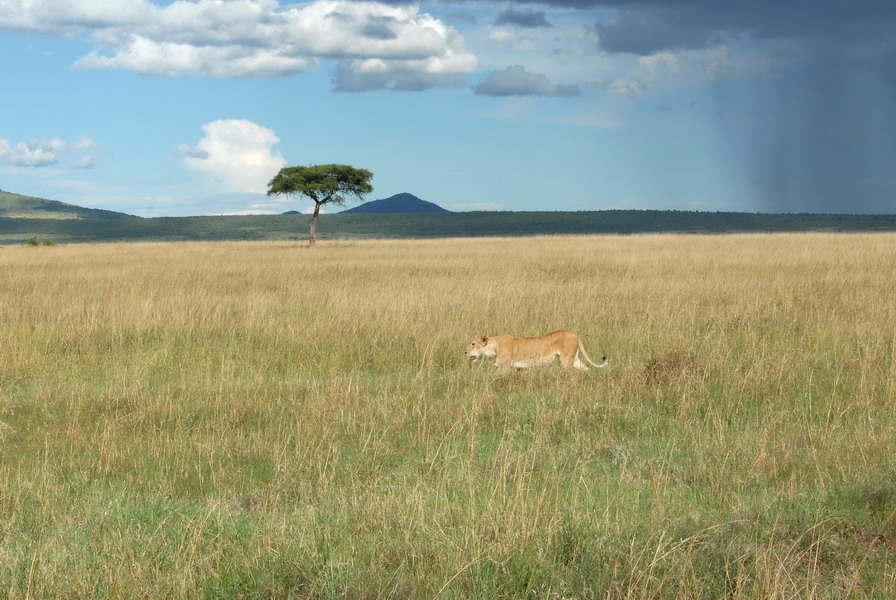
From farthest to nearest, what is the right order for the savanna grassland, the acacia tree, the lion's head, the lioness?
the acacia tree → the lion's head → the lioness → the savanna grassland

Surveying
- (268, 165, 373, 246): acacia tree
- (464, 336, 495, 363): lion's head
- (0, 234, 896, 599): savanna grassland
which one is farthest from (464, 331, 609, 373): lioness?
(268, 165, 373, 246): acacia tree

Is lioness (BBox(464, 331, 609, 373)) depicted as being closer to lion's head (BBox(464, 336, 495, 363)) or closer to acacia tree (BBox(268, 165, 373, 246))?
lion's head (BBox(464, 336, 495, 363))

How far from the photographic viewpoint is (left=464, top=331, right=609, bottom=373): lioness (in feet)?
32.6

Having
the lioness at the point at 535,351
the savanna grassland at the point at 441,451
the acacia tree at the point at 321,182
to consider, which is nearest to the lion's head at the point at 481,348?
the lioness at the point at 535,351

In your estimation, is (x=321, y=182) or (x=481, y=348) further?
(x=321, y=182)

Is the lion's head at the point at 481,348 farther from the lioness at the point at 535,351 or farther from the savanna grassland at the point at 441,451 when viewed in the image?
the savanna grassland at the point at 441,451

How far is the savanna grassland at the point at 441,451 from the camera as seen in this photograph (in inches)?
167

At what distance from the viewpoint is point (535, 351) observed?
9969 mm

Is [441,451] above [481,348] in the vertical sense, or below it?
below

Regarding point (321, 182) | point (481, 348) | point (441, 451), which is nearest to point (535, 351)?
point (481, 348)

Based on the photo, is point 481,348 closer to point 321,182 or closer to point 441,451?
point 441,451

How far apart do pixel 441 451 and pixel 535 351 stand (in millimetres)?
3468

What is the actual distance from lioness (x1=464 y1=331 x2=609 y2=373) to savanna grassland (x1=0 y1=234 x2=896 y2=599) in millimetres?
222

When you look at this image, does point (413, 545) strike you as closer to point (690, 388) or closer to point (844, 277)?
point (690, 388)
